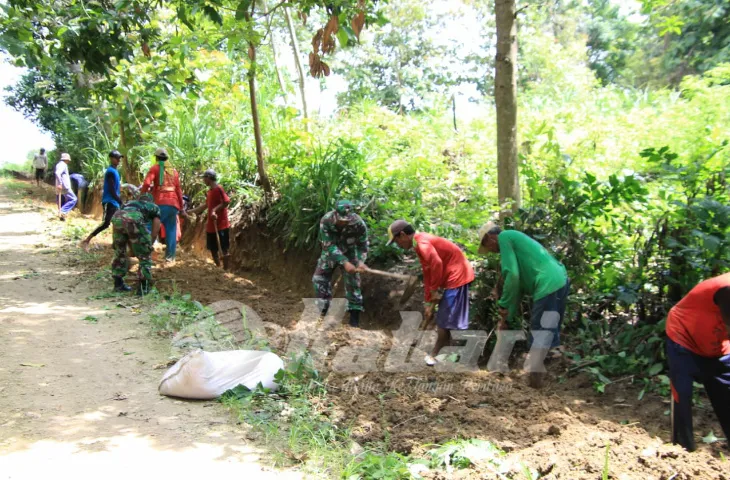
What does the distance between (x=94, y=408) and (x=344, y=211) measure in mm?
3094

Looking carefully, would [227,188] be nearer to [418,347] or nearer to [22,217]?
[418,347]

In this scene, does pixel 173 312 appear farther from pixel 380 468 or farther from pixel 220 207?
pixel 380 468

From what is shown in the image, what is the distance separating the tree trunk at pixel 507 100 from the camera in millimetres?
5406

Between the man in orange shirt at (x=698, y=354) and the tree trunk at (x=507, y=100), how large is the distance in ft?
7.61

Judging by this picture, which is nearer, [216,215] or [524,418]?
[524,418]

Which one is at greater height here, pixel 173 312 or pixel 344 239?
pixel 344 239

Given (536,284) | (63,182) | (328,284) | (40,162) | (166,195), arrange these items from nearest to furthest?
(536,284) < (328,284) < (166,195) < (63,182) < (40,162)

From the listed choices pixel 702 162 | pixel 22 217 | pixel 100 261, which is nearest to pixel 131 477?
pixel 702 162

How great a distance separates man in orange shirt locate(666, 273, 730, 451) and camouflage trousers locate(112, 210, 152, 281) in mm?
5843

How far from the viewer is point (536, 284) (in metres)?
4.63

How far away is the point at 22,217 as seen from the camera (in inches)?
583

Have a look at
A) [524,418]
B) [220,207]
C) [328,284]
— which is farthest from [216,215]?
[524,418]

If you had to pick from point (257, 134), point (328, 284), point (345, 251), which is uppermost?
point (257, 134)

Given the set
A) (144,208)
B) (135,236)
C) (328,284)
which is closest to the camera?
(328,284)
